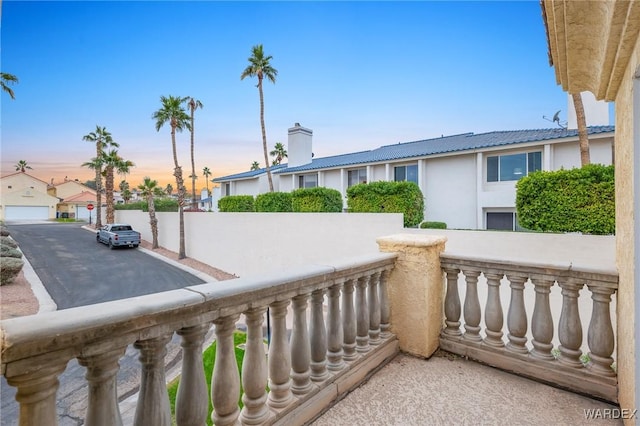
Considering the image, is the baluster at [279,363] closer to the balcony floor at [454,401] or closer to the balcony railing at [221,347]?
the balcony railing at [221,347]

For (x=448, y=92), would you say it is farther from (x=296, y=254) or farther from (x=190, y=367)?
(x=190, y=367)

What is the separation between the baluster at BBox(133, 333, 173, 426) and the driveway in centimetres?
1297

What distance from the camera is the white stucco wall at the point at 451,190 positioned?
14219mm

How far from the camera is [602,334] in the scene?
8.06ft

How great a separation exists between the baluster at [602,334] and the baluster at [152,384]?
10.4 ft

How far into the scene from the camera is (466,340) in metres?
3.09

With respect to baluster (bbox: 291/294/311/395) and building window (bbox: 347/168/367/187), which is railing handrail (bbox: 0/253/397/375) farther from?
building window (bbox: 347/168/367/187)

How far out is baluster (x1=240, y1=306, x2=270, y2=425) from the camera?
1788mm

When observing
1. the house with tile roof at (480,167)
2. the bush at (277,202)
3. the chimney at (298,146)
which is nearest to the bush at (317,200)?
the bush at (277,202)

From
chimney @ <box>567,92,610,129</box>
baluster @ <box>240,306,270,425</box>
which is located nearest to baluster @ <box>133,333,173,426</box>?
baluster @ <box>240,306,270,425</box>

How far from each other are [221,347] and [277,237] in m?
12.7

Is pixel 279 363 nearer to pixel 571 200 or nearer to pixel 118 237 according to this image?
pixel 571 200

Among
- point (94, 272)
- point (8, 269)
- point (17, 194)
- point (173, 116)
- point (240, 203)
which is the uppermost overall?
point (173, 116)

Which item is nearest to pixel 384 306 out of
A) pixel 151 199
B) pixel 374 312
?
pixel 374 312
